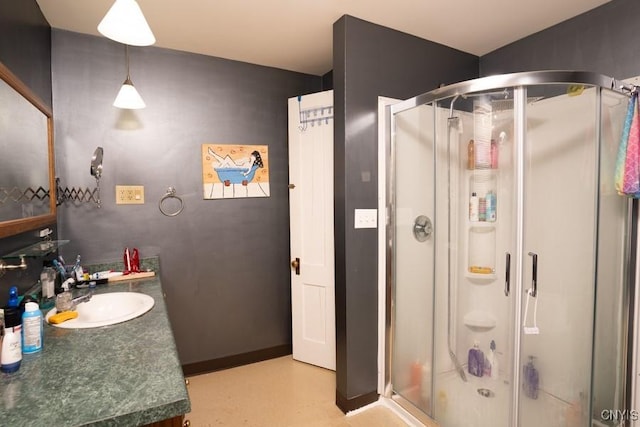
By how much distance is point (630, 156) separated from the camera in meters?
1.58

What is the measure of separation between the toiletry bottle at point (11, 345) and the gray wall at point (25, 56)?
38 cm

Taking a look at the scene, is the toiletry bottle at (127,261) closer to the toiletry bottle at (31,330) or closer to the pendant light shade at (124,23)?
the toiletry bottle at (31,330)

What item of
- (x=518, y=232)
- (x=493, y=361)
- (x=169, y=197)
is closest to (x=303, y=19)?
(x=169, y=197)

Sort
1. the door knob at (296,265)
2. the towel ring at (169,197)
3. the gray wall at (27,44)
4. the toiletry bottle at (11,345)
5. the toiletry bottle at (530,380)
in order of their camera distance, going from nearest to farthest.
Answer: the toiletry bottle at (11,345) < the gray wall at (27,44) < the toiletry bottle at (530,380) < the towel ring at (169,197) < the door knob at (296,265)

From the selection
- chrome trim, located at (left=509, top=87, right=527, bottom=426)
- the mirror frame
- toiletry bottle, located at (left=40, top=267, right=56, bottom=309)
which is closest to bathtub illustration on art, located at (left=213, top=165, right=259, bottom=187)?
the mirror frame

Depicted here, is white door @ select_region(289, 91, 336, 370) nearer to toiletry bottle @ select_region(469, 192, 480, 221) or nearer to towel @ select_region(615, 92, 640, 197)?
toiletry bottle @ select_region(469, 192, 480, 221)

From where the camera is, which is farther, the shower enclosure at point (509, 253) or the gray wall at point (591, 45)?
the gray wall at point (591, 45)

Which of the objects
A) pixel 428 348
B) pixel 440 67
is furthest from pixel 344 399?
pixel 440 67

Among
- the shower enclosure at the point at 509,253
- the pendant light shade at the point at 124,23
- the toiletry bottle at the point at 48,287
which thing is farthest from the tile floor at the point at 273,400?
the pendant light shade at the point at 124,23

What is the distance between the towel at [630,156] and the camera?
61.9 inches

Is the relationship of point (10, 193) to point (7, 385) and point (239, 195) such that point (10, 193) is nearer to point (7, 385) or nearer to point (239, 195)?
point (7, 385)

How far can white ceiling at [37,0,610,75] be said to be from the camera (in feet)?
6.03

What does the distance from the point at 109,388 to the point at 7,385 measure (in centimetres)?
30

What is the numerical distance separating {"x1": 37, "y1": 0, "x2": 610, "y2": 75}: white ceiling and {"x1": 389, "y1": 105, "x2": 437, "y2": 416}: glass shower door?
619mm
